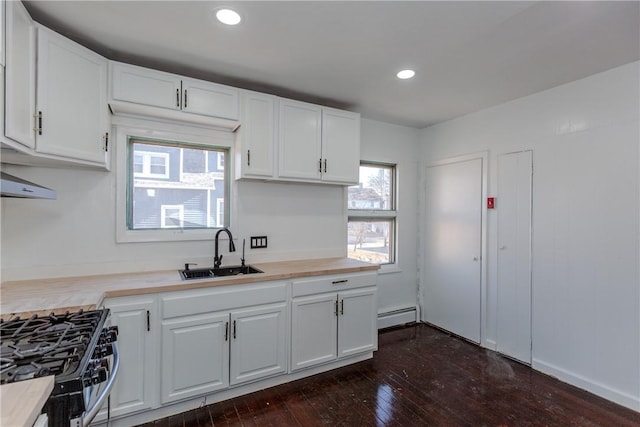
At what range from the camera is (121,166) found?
2367 mm

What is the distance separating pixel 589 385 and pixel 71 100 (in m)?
4.30

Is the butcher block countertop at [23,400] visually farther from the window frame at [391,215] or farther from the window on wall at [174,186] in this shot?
the window frame at [391,215]

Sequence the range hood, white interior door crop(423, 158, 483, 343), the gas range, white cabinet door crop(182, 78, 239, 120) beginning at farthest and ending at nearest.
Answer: white interior door crop(423, 158, 483, 343) → white cabinet door crop(182, 78, 239, 120) → the range hood → the gas range

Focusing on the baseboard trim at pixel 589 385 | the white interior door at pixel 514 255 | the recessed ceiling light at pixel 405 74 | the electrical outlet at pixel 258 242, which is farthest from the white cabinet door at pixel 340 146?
the baseboard trim at pixel 589 385

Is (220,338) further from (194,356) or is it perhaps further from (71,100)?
(71,100)

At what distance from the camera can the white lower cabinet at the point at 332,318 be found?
8.30 ft

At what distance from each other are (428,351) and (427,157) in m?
2.32

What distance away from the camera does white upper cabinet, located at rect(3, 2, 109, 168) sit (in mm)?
1559

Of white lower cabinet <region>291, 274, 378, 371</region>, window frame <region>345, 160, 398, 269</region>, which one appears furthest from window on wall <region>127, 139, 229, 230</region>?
window frame <region>345, 160, 398, 269</region>

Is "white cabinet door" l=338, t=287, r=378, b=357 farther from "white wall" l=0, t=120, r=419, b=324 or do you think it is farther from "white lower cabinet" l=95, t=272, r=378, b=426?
"white wall" l=0, t=120, r=419, b=324

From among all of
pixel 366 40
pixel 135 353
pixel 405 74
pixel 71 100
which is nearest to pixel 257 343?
pixel 135 353

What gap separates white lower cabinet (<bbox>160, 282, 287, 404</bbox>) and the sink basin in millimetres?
334

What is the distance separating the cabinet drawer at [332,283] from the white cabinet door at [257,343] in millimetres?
200

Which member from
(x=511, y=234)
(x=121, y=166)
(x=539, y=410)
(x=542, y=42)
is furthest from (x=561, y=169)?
(x=121, y=166)
